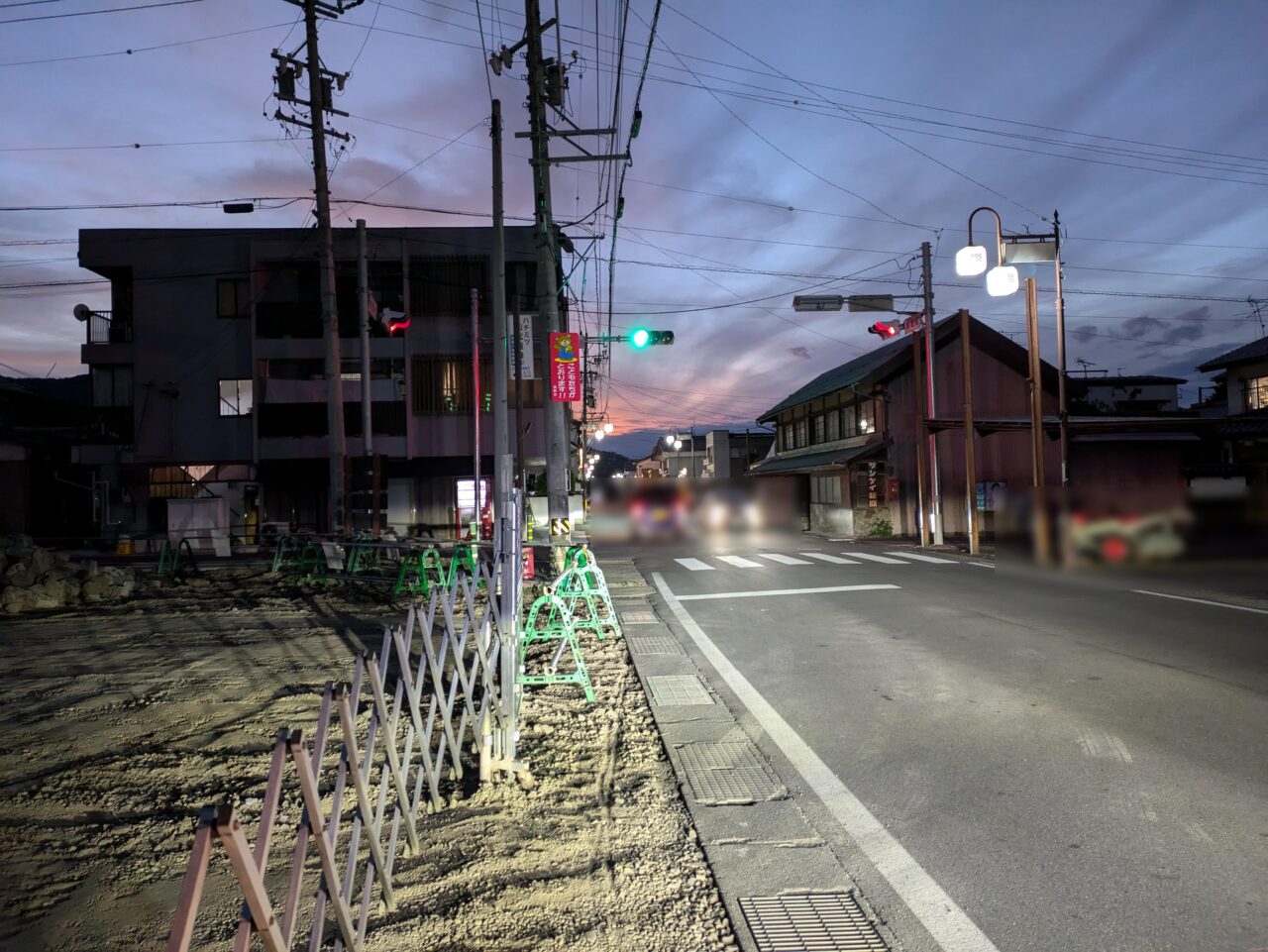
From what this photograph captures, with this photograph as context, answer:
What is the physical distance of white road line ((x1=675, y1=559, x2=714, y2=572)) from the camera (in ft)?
58.9

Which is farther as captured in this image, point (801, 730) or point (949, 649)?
point (949, 649)

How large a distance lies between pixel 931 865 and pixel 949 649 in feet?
17.4

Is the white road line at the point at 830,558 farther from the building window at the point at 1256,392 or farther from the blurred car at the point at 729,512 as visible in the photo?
the building window at the point at 1256,392

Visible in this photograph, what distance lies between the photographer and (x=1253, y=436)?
220 inches

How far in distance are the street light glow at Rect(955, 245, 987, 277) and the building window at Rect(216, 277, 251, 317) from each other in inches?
1053

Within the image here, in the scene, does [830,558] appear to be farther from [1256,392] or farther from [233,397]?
[233,397]

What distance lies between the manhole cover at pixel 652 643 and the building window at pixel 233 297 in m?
26.7

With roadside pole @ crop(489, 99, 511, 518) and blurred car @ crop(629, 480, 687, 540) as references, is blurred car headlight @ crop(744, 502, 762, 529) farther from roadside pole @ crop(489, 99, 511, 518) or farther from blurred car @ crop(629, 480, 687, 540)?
roadside pole @ crop(489, 99, 511, 518)

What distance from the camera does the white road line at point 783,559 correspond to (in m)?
18.8

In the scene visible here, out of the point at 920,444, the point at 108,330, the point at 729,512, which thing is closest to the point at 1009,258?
the point at 920,444

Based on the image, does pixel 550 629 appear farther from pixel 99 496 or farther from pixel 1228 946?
pixel 99 496

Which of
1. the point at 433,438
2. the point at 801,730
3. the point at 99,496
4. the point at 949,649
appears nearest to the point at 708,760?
the point at 801,730

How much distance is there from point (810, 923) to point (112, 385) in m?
35.3

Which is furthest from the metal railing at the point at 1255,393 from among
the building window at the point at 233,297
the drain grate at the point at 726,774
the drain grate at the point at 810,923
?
the building window at the point at 233,297
